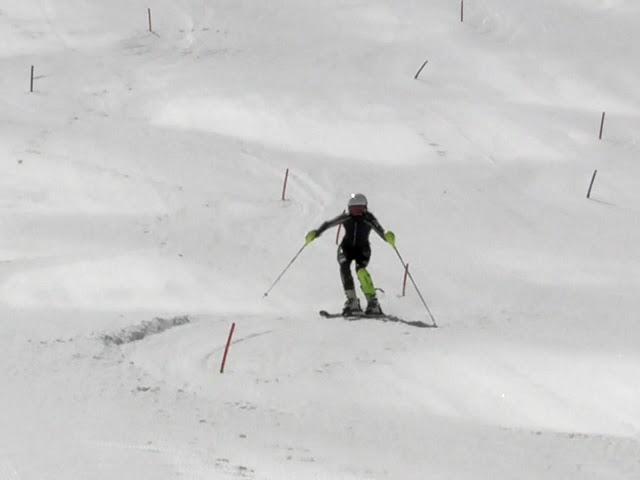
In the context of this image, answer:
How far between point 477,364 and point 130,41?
16418 millimetres

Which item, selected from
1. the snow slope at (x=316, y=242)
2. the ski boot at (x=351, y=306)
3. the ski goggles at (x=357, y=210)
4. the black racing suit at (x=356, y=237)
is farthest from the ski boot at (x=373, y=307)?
the ski goggles at (x=357, y=210)

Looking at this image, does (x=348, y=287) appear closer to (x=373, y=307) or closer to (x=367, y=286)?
(x=367, y=286)

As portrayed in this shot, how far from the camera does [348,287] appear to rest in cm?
1191

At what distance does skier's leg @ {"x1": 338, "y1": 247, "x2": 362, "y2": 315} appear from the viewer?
11820mm

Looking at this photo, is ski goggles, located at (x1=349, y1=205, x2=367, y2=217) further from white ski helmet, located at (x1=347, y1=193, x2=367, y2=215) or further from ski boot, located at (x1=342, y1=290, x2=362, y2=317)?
ski boot, located at (x1=342, y1=290, x2=362, y2=317)

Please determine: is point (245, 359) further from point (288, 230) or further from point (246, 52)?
point (246, 52)

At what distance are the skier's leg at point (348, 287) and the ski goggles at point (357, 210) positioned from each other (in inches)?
18.1

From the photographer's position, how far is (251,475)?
654 centimetres

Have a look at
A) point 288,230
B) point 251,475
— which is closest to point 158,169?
point 288,230

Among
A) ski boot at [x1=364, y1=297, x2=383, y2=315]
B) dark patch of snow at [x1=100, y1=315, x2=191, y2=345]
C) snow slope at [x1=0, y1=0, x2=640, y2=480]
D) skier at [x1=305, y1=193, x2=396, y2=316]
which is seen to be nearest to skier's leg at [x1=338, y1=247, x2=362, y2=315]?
skier at [x1=305, y1=193, x2=396, y2=316]

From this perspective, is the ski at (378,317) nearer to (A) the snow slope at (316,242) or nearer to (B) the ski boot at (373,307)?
(B) the ski boot at (373,307)

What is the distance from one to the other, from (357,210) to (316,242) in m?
2.87

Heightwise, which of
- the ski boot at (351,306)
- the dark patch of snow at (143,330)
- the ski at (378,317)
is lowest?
the ski at (378,317)

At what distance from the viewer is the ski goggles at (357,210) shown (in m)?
12.0
